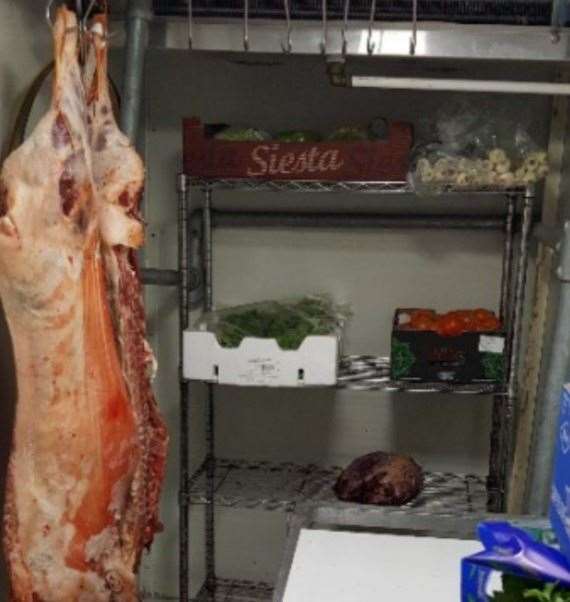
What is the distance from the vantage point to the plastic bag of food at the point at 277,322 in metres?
1.82

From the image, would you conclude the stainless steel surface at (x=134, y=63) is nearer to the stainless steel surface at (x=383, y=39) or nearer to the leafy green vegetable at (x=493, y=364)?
the stainless steel surface at (x=383, y=39)

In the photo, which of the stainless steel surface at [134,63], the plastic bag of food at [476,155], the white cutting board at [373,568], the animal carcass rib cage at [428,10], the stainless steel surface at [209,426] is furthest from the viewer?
the stainless steel surface at [209,426]

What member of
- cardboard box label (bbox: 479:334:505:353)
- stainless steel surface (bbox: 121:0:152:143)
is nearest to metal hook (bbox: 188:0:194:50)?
stainless steel surface (bbox: 121:0:152:143)

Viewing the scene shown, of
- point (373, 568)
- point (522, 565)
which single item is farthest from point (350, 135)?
point (522, 565)

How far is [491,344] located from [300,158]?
0.60 meters

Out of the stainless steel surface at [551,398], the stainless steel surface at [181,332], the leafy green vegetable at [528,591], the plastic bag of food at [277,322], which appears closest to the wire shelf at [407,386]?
the plastic bag of food at [277,322]

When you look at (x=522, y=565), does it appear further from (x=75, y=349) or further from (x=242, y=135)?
(x=242, y=135)

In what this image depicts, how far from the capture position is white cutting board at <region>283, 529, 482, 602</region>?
101 cm

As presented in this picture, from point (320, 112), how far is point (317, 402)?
0.78 metres

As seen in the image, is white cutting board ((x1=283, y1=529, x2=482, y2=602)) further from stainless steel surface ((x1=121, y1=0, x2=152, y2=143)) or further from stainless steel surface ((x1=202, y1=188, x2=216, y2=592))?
stainless steel surface ((x1=202, y1=188, x2=216, y2=592))

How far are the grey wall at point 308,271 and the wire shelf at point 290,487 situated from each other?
50mm

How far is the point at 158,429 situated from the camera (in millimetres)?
1271

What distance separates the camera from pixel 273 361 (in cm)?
178

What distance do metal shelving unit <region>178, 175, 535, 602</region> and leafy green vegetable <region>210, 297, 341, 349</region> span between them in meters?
0.12
